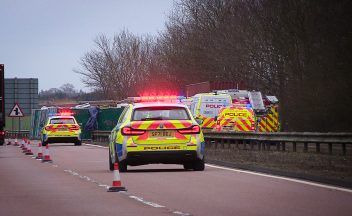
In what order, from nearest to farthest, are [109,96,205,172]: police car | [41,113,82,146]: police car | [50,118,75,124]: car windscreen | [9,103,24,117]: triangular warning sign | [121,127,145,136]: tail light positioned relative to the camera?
1. [109,96,205,172]: police car
2. [121,127,145,136]: tail light
3. [41,113,82,146]: police car
4. [50,118,75,124]: car windscreen
5. [9,103,24,117]: triangular warning sign

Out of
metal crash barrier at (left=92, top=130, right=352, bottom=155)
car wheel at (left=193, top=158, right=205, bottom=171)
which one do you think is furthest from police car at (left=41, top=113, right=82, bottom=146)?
car wheel at (left=193, top=158, right=205, bottom=171)

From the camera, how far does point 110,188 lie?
52.3 feet

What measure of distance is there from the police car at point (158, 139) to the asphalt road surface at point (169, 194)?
36 cm

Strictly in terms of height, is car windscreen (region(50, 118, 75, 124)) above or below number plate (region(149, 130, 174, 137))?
above

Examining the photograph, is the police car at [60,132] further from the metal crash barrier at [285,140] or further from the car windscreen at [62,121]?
the metal crash barrier at [285,140]

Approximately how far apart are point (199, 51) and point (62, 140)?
28.2 m

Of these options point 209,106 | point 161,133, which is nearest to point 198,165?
point 161,133

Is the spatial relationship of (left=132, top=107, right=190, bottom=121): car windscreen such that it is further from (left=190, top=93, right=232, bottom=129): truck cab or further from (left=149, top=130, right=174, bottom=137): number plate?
(left=190, top=93, right=232, bottom=129): truck cab

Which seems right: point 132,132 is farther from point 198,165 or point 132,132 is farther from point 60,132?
point 60,132

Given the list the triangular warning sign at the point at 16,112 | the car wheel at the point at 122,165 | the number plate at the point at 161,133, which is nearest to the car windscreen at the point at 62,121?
the triangular warning sign at the point at 16,112

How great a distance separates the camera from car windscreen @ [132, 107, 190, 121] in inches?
843

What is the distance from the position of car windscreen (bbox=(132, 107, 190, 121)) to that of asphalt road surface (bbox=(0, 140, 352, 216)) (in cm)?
116

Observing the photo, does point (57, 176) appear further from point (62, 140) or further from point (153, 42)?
point (153, 42)

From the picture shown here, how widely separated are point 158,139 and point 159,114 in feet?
2.46
